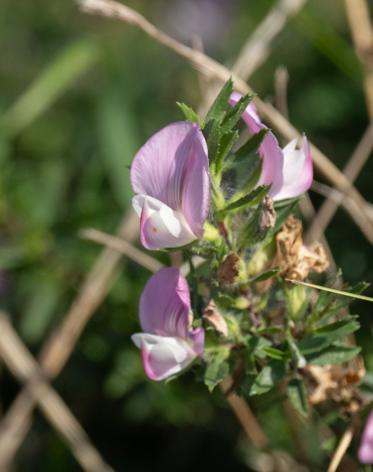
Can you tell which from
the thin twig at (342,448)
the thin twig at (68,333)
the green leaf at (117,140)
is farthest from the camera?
the green leaf at (117,140)

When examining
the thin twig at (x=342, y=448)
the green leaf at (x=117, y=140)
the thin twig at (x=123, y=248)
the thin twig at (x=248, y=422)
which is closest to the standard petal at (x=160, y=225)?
the thin twig at (x=342, y=448)

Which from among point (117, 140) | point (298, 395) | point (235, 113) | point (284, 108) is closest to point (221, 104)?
point (235, 113)

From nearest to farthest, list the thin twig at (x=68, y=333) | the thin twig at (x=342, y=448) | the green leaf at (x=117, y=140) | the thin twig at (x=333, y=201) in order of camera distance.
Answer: the thin twig at (x=342, y=448) < the thin twig at (x=333, y=201) < the thin twig at (x=68, y=333) < the green leaf at (x=117, y=140)

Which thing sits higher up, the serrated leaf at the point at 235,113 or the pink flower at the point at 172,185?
the serrated leaf at the point at 235,113

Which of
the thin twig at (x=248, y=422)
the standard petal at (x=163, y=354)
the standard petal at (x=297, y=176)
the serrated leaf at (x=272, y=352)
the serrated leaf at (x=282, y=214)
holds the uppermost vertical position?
the standard petal at (x=297, y=176)

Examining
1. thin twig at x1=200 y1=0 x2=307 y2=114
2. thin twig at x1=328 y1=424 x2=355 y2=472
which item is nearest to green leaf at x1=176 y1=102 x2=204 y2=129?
thin twig at x1=328 y1=424 x2=355 y2=472

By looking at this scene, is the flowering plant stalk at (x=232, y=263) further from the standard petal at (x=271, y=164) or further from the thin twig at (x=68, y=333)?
the thin twig at (x=68, y=333)

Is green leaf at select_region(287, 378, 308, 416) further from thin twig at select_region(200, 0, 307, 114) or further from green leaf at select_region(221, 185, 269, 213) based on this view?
thin twig at select_region(200, 0, 307, 114)
